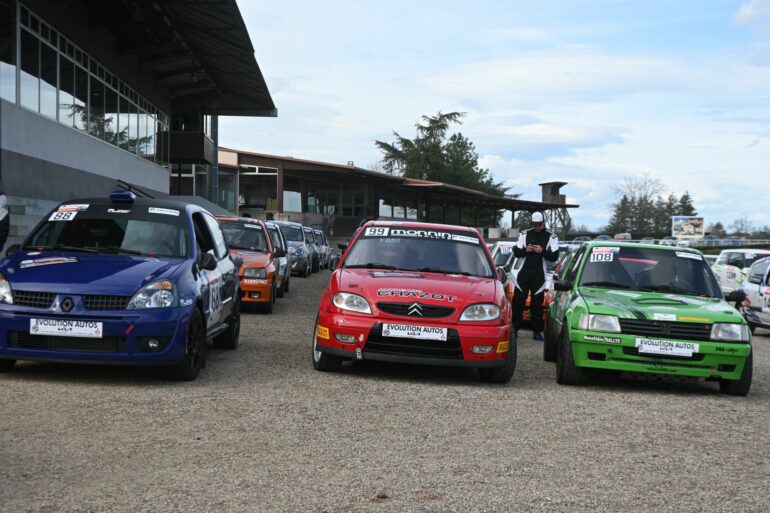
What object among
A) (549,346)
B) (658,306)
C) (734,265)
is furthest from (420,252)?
(734,265)

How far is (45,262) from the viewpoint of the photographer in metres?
8.10

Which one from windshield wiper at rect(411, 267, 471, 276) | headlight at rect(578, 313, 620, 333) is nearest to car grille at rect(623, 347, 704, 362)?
headlight at rect(578, 313, 620, 333)

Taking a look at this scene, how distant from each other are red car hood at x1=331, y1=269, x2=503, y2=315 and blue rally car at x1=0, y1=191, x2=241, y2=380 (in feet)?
4.60

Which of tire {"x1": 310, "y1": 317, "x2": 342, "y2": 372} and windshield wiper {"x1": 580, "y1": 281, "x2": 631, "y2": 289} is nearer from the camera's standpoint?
tire {"x1": 310, "y1": 317, "x2": 342, "y2": 372}

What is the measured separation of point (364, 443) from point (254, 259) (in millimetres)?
10195

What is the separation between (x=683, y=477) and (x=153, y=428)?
336 centimetres

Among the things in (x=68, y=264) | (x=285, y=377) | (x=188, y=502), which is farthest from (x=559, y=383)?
(x=188, y=502)

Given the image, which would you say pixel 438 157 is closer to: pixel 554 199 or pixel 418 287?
pixel 554 199

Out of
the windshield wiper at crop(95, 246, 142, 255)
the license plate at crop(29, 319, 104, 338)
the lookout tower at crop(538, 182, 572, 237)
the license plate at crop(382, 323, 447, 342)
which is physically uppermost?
the lookout tower at crop(538, 182, 572, 237)

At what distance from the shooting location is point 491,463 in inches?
223

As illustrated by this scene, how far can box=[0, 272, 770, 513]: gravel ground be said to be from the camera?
15.9 feet

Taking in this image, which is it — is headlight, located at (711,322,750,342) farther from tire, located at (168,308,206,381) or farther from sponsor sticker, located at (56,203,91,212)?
sponsor sticker, located at (56,203,91,212)

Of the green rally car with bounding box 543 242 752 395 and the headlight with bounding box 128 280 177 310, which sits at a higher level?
the headlight with bounding box 128 280 177 310

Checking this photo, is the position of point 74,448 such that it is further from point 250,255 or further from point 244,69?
point 244,69
